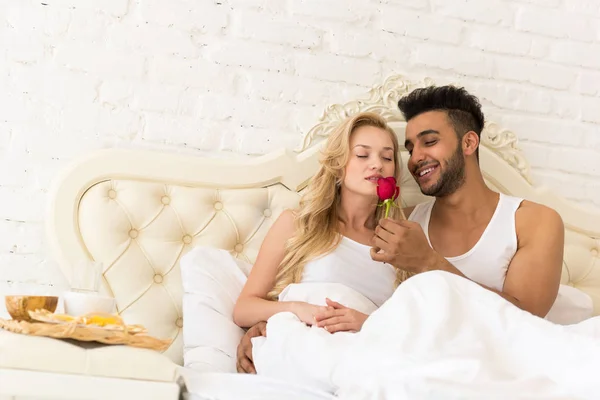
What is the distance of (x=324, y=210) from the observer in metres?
2.15

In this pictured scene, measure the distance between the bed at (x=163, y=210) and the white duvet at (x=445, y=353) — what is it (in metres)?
0.64

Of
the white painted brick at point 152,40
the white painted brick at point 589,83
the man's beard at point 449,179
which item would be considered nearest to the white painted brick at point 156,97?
the white painted brick at point 152,40

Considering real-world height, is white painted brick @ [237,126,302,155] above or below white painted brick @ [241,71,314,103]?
below

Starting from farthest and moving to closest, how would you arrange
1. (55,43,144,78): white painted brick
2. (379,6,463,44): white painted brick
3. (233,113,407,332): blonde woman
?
1. (379,6,463,44): white painted brick
2. (55,43,144,78): white painted brick
3. (233,113,407,332): blonde woman

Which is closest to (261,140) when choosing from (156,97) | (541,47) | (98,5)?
(156,97)

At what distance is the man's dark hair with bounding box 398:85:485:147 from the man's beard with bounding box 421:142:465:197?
10 cm

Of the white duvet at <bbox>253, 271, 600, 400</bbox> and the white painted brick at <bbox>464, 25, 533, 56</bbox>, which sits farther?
the white painted brick at <bbox>464, 25, 533, 56</bbox>

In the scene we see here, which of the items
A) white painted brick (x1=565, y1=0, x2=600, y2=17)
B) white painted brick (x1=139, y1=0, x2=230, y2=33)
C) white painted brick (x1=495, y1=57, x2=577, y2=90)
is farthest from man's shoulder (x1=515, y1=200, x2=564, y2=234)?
white painted brick (x1=139, y1=0, x2=230, y2=33)

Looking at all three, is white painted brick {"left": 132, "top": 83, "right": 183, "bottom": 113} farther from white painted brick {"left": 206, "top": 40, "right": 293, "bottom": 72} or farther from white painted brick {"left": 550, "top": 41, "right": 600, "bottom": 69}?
white painted brick {"left": 550, "top": 41, "right": 600, "bottom": 69}

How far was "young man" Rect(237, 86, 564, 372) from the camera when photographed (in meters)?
2.12

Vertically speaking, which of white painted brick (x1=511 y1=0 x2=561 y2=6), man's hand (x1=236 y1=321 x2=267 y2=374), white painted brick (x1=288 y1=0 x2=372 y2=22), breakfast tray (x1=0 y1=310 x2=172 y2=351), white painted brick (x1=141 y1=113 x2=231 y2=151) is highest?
white painted brick (x1=511 y1=0 x2=561 y2=6)

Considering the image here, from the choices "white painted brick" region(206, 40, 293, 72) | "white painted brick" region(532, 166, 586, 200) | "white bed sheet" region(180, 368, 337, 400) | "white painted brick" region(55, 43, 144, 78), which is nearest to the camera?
"white bed sheet" region(180, 368, 337, 400)

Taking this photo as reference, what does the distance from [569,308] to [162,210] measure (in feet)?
4.38

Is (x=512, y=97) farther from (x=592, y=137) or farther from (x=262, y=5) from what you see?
(x=262, y=5)
